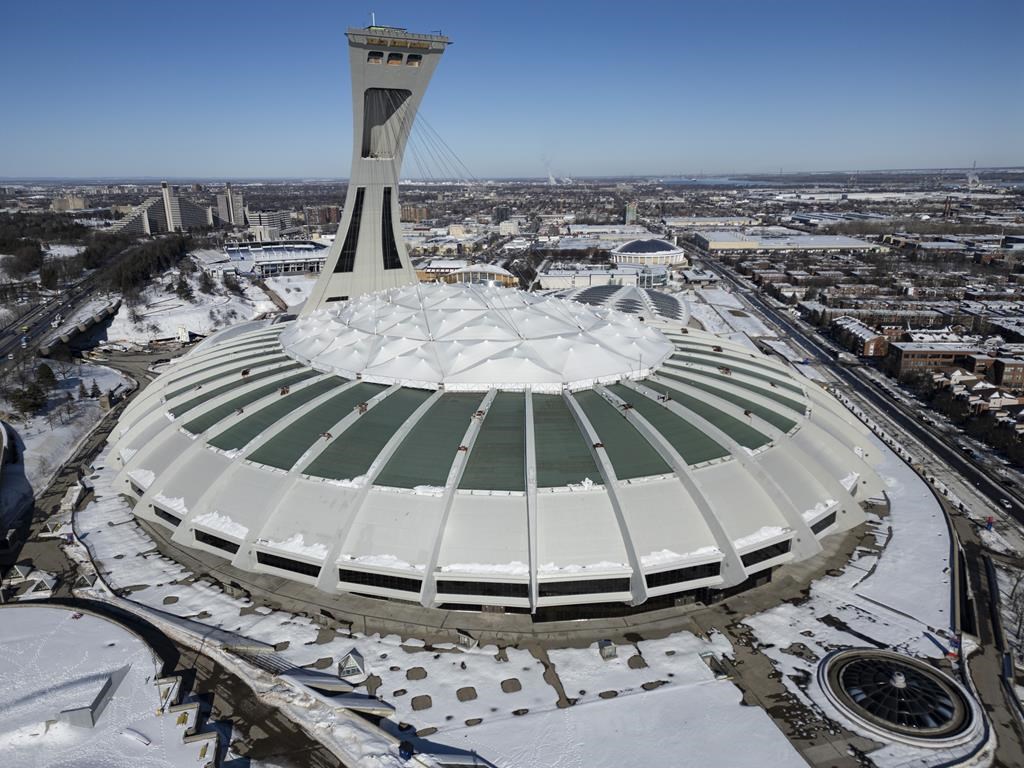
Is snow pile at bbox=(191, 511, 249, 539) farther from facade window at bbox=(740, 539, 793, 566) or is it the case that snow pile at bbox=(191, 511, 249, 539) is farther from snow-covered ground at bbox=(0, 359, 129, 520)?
facade window at bbox=(740, 539, 793, 566)

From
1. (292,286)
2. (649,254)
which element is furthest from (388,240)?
(649,254)

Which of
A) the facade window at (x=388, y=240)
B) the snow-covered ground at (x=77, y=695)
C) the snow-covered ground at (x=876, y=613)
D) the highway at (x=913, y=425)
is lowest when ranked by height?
the highway at (x=913, y=425)

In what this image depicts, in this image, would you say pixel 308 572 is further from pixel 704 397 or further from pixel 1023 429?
pixel 1023 429

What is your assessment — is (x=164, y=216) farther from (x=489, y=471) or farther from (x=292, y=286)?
(x=489, y=471)

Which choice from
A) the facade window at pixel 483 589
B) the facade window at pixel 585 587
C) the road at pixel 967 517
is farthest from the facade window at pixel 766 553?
the facade window at pixel 483 589

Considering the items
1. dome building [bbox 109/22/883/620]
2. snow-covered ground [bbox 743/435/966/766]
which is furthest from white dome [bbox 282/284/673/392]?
snow-covered ground [bbox 743/435/966/766]

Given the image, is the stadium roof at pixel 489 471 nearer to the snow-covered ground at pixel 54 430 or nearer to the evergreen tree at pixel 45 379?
the snow-covered ground at pixel 54 430
